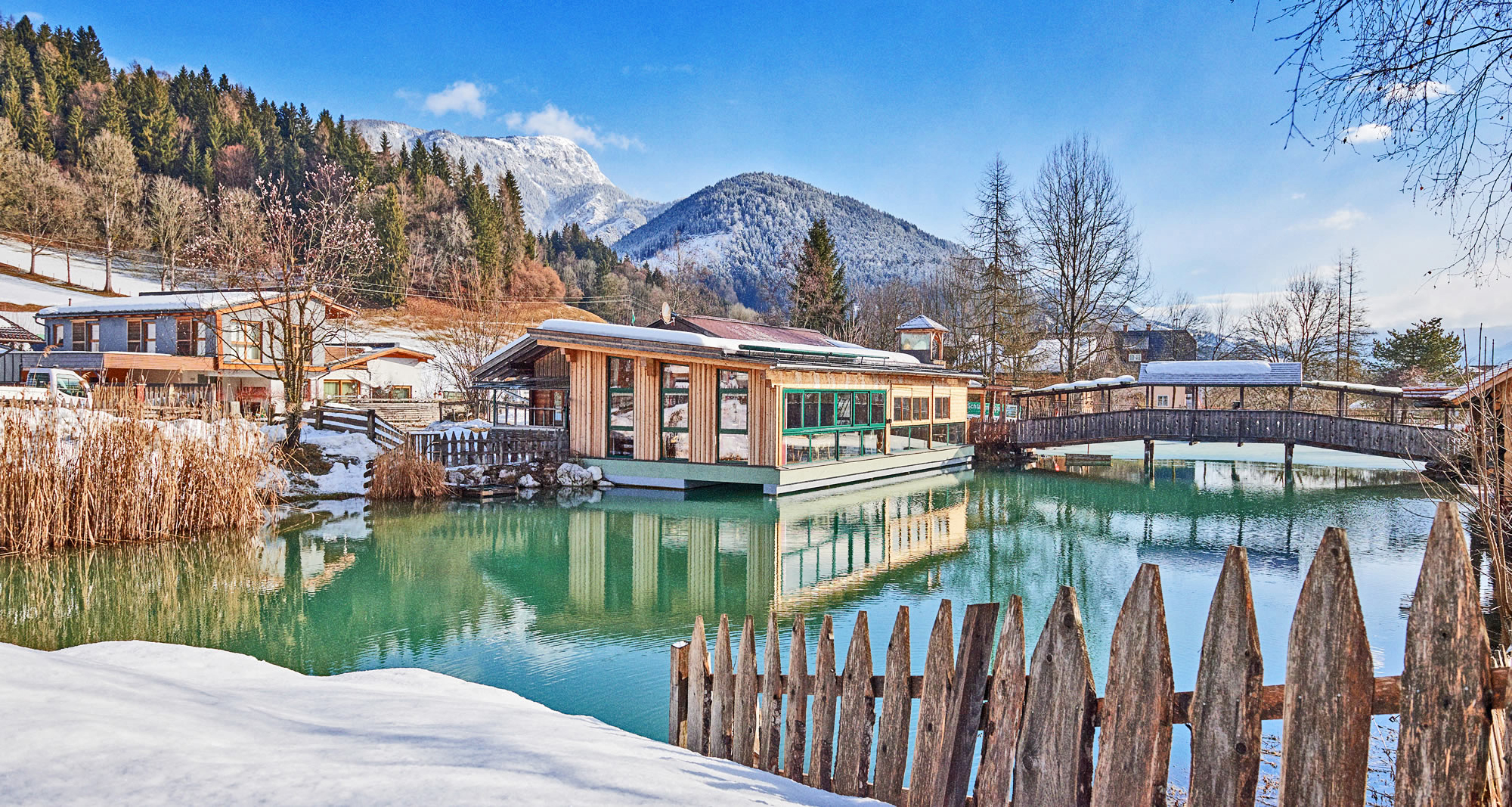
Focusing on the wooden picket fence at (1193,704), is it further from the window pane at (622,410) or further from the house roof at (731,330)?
the house roof at (731,330)

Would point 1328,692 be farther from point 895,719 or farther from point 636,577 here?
point 636,577

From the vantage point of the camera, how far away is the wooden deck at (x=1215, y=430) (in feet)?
72.0

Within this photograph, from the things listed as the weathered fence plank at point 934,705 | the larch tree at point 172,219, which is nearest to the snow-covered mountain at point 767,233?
the larch tree at point 172,219

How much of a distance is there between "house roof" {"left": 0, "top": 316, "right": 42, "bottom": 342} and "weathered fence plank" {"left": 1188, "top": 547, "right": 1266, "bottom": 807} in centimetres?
4406

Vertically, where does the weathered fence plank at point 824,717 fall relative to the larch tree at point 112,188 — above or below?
below

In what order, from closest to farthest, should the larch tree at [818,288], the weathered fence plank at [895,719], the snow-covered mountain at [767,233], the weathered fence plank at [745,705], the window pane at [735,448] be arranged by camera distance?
the weathered fence plank at [895,719] < the weathered fence plank at [745,705] < the window pane at [735,448] < the larch tree at [818,288] < the snow-covered mountain at [767,233]

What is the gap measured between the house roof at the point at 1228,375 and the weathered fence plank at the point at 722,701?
1033 inches

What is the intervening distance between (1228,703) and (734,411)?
1638 centimetres

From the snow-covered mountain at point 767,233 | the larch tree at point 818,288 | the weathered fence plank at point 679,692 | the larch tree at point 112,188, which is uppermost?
the snow-covered mountain at point 767,233

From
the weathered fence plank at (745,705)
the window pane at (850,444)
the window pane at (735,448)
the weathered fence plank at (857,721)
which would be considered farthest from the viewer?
the window pane at (850,444)

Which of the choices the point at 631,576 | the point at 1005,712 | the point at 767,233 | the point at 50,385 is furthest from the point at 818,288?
the point at 767,233

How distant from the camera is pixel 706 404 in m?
18.5

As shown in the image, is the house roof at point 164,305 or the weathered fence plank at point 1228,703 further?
the house roof at point 164,305

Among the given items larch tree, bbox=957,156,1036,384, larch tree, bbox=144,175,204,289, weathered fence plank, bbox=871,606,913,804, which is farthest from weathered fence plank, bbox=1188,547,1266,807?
larch tree, bbox=144,175,204,289
